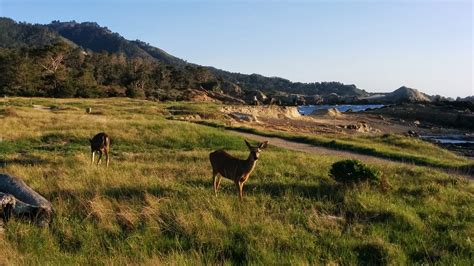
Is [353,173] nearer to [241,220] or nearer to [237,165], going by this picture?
[237,165]

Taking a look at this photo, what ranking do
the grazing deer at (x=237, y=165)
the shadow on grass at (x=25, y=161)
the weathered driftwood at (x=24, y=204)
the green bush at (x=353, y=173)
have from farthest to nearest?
the shadow on grass at (x=25, y=161) → the green bush at (x=353, y=173) → the grazing deer at (x=237, y=165) → the weathered driftwood at (x=24, y=204)

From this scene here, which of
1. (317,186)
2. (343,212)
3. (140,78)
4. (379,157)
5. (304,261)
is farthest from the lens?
(140,78)

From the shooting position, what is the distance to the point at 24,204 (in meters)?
8.65

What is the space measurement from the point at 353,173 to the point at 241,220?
→ 16.6 feet

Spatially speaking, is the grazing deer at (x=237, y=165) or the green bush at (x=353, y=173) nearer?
the grazing deer at (x=237, y=165)

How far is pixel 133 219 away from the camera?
27.7ft

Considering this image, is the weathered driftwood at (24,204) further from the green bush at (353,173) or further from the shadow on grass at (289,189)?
the green bush at (353,173)

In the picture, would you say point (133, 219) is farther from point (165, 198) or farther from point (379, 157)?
point (379, 157)

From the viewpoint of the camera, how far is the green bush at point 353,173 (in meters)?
12.5

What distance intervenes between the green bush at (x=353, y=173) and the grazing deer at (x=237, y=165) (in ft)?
8.96

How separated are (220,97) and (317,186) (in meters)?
114

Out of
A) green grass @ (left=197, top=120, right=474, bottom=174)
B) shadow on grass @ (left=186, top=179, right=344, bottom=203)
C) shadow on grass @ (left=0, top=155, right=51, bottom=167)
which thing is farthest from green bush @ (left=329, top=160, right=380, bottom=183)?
green grass @ (left=197, top=120, right=474, bottom=174)

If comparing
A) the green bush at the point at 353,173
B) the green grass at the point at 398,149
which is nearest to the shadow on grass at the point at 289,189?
the green bush at the point at 353,173

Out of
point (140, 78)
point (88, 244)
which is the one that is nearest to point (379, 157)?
point (88, 244)
